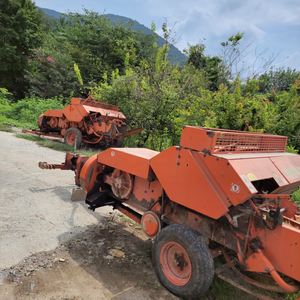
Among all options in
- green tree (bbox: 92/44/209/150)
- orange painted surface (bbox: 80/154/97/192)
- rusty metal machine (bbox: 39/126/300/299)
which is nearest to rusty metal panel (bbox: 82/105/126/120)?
green tree (bbox: 92/44/209/150)

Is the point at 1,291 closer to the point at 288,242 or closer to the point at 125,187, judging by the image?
the point at 125,187

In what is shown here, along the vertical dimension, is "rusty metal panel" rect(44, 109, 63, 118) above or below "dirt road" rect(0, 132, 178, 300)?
above

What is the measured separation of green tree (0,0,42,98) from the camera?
2025cm

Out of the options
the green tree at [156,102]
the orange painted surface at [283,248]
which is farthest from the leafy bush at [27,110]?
the orange painted surface at [283,248]

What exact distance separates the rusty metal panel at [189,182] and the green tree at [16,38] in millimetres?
21896

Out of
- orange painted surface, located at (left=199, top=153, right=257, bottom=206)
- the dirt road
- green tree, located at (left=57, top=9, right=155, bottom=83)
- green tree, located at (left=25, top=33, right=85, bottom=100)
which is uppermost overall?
green tree, located at (left=57, top=9, right=155, bottom=83)

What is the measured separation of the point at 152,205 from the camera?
2.97m

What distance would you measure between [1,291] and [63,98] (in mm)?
16093

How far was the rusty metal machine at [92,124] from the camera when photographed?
9.02m

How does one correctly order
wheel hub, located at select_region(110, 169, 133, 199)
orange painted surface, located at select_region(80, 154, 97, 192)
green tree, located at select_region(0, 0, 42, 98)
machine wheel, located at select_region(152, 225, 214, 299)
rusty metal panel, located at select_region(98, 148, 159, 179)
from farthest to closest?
green tree, located at select_region(0, 0, 42, 98) < orange painted surface, located at select_region(80, 154, 97, 192) < wheel hub, located at select_region(110, 169, 133, 199) < rusty metal panel, located at select_region(98, 148, 159, 179) < machine wheel, located at select_region(152, 225, 214, 299)

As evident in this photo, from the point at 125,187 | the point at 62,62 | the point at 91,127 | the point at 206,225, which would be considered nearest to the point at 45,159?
the point at 91,127

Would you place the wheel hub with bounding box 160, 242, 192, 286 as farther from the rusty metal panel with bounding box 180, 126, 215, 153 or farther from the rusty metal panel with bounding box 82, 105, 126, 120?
the rusty metal panel with bounding box 82, 105, 126, 120

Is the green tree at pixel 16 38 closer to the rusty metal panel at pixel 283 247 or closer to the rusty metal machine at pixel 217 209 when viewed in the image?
the rusty metal machine at pixel 217 209

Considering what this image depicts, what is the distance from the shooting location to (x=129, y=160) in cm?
314
